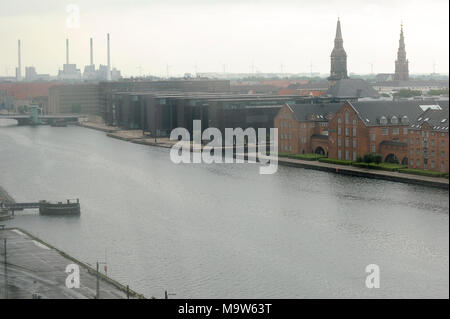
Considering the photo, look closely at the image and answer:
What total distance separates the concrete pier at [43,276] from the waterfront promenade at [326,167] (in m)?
3.47

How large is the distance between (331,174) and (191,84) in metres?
29.6

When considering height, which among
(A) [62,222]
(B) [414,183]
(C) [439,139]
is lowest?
(A) [62,222]

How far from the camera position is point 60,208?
1423cm

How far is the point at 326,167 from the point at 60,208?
6790mm

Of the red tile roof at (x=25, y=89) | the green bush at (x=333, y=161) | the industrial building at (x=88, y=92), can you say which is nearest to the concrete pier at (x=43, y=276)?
the green bush at (x=333, y=161)

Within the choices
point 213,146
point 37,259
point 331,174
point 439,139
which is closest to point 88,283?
point 37,259

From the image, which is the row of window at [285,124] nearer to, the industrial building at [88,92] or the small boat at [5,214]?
the small boat at [5,214]

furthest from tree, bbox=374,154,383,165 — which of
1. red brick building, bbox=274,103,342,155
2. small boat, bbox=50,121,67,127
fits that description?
small boat, bbox=50,121,67,127

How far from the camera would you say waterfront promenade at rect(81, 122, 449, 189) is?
27.1 ft

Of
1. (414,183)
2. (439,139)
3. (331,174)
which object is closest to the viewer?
(439,139)

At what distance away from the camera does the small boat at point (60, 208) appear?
557 inches

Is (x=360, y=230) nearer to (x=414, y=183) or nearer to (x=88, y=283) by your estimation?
(x=414, y=183)

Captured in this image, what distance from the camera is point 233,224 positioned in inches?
492

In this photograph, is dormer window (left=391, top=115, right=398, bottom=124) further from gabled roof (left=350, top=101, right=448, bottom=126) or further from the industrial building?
the industrial building
